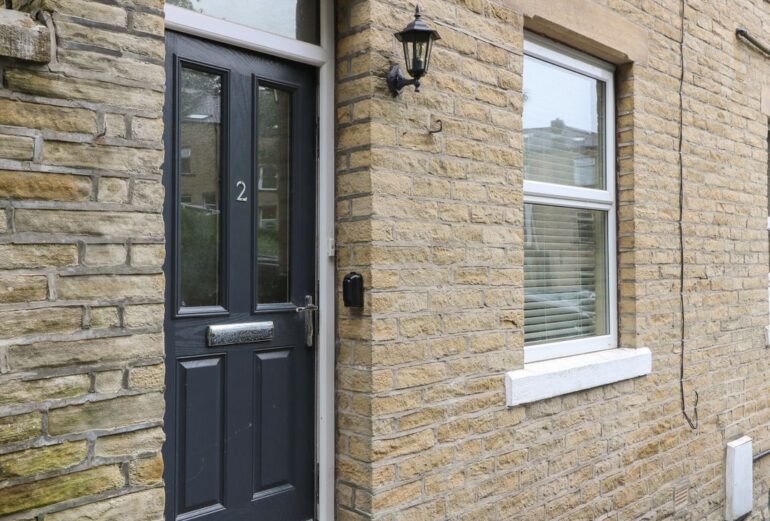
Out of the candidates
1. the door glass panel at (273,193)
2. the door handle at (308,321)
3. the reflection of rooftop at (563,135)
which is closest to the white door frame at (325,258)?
the door handle at (308,321)

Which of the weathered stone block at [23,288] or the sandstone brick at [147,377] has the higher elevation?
the weathered stone block at [23,288]

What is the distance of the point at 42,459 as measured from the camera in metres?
2.09

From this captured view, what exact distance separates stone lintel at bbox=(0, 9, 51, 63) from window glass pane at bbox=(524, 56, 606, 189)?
8.52 feet

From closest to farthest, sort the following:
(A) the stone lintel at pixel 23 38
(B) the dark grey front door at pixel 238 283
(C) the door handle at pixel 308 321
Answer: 1. (A) the stone lintel at pixel 23 38
2. (B) the dark grey front door at pixel 238 283
3. (C) the door handle at pixel 308 321

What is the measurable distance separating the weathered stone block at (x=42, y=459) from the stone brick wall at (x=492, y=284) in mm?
1170

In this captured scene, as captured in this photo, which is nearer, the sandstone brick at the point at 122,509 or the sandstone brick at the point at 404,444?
the sandstone brick at the point at 122,509

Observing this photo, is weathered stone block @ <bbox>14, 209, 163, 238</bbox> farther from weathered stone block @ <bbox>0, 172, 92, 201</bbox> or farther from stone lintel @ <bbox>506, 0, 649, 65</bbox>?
stone lintel @ <bbox>506, 0, 649, 65</bbox>

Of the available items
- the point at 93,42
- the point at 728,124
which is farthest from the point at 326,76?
the point at 728,124

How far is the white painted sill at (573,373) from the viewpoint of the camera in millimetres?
3562

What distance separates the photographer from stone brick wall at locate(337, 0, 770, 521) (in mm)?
3023

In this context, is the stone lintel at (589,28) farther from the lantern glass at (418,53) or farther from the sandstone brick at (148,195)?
the sandstone brick at (148,195)

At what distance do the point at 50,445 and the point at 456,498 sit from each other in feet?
5.98

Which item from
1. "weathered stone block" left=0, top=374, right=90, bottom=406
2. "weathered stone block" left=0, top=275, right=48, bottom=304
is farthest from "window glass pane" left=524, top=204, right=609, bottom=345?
"weathered stone block" left=0, top=275, right=48, bottom=304

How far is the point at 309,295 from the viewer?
311cm
